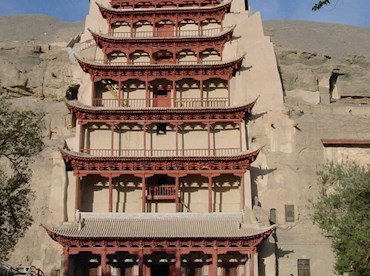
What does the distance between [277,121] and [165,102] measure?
6510 millimetres

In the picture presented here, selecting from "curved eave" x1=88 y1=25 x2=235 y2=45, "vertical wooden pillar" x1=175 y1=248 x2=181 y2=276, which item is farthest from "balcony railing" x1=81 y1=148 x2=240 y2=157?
"vertical wooden pillar" x1=175 y1=248 x2=181 y2=276

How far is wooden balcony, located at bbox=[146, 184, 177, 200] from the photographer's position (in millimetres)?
32281

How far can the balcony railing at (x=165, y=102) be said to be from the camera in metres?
35.0

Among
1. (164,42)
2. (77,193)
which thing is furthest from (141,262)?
(164,42)

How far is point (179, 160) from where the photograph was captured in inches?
1236

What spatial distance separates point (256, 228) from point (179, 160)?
5566 mm

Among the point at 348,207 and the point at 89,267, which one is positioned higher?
the point at 348,207

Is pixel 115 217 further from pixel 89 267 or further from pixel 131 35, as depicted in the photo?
pixel 131 35

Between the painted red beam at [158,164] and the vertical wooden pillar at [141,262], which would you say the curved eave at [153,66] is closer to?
the painted red beam at [158,164]

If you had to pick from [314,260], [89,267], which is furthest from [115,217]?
[314,260]

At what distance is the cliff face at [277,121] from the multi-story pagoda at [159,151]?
1.82 m

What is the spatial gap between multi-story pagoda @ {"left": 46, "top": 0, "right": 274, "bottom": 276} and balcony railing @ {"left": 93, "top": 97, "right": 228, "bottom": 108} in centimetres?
6

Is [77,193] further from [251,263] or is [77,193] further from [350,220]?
[350,220]

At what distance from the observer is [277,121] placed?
3397cm
